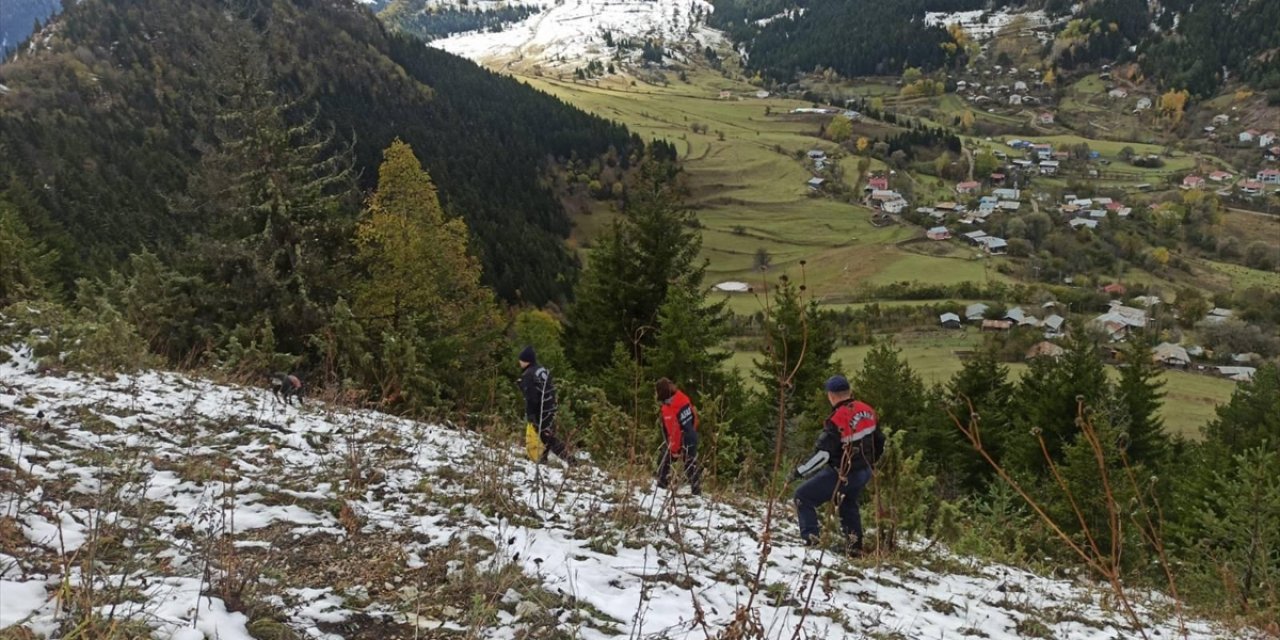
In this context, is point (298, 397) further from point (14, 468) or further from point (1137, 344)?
point (1137, 344)

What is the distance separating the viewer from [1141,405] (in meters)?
29.1

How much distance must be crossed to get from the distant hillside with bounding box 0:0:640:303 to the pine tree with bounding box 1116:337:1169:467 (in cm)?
3211

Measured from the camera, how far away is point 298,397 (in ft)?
29.9

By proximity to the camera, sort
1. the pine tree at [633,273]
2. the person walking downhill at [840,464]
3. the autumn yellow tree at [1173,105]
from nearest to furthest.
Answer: the person walking downhill at [840,464] → the pine tree at [633,273] → the autumn yellow tree at [1173,105]

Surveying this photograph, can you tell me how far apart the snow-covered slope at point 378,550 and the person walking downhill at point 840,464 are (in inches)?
13.8

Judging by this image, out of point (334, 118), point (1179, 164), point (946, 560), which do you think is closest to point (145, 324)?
point (946, 560)

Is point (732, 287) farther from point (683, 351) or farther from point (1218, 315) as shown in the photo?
point (683, 351)

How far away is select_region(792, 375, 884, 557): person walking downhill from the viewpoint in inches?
238

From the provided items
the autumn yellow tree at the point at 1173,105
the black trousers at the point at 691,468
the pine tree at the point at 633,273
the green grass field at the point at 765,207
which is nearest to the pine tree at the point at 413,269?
the pine tree at the point at 633,273

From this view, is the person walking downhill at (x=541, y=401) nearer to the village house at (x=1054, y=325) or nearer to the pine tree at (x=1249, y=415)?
the pine tree at (x=1249, y=415)

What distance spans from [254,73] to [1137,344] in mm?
35712

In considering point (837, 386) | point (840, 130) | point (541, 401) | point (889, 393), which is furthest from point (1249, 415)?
point (840, 130)

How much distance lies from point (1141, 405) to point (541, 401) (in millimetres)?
31071

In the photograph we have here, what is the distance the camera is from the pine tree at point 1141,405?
92.9 feet
